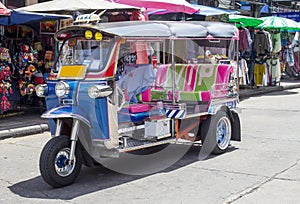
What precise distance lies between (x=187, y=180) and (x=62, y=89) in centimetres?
194

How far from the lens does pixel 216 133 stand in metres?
7.46

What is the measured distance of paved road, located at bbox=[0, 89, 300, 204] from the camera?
541 cm

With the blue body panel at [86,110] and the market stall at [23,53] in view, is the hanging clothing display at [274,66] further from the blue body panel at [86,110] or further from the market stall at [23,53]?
the blue body panel at [86,110]

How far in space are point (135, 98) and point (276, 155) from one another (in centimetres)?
237

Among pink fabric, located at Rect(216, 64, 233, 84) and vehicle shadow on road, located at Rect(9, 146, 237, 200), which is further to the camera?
pink fabric, located at Rect(216, 64, 233, 84)

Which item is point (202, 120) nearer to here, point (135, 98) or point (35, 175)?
point (135, 98)

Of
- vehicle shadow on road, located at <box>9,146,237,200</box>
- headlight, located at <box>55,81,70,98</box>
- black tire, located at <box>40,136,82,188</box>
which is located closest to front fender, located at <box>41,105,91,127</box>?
headlight, located at <box>55,81,70,98</box>

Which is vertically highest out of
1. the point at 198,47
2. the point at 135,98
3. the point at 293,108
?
the point at 198,47

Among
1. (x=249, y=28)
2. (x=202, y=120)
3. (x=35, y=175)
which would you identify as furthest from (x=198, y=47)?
(x=249, y=28)

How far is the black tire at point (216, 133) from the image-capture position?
7367mm

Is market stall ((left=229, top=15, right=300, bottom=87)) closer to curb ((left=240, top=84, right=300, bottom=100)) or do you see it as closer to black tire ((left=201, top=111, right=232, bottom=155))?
curb ((left=240, top=84, right=300, bottom=100))

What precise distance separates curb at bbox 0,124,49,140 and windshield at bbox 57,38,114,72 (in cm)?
313

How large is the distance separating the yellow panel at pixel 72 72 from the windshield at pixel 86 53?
0.08 metres

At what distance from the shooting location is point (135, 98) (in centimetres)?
720
